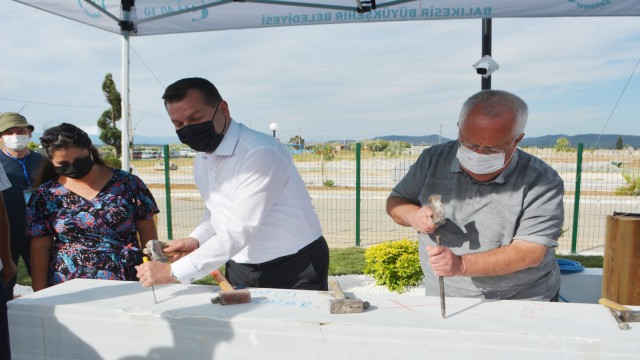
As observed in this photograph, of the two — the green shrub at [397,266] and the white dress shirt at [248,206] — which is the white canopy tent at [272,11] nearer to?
the white dress shirt at [248,206]

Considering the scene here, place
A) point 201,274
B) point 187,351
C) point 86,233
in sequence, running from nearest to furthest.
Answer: point 187,351, point 201,274, point 86,233

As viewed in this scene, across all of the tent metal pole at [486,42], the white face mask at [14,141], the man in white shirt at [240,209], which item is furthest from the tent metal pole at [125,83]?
the tent metal pole at [486,42]

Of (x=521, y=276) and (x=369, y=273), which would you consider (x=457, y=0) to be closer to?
(x=521, y=276)

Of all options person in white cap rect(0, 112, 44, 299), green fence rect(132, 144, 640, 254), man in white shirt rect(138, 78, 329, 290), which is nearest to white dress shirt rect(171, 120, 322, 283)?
man in white shirt rect(138, 78, 329, 290)

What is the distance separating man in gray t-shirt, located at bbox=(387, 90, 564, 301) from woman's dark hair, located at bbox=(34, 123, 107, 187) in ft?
5.60

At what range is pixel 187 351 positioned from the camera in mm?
1390

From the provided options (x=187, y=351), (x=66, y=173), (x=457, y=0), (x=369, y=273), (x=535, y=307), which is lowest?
(x=369, y=273)

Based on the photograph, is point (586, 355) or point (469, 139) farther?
point (469, 139)

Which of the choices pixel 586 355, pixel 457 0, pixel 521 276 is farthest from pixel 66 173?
pixel 457 0

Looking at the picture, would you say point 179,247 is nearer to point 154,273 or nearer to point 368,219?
point 154,273

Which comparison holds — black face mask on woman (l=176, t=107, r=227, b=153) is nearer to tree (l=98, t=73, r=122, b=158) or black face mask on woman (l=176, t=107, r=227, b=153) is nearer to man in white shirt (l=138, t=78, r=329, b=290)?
man in white shirt (l=138, t=78, r=329, b=290)

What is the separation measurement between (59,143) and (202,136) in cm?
95

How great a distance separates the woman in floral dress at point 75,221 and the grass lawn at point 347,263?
2.68 m

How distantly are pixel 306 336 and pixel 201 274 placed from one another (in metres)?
0.54
